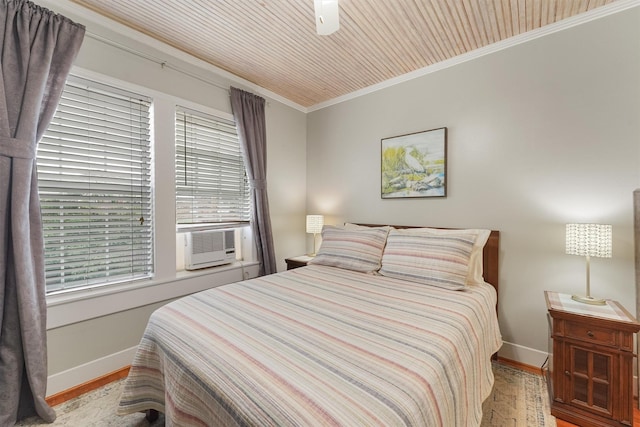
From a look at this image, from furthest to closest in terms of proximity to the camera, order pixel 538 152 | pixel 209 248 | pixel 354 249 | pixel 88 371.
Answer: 1. pixel 209 248
2. pixel 354 249
3. pixel 538 152
4. pixel 88 371

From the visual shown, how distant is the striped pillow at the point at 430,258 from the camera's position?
1.89 m

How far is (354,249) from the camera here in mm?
2400

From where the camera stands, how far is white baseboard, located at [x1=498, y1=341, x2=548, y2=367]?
2.08m

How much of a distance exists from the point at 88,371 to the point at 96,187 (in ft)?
4.38

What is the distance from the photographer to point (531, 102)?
2.11 m

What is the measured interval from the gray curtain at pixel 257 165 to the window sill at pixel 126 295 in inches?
14.0

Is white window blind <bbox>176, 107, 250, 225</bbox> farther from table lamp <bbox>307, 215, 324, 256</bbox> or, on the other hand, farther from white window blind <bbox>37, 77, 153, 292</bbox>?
table lamp <bbox>307, 215, 324, 256</bbox>

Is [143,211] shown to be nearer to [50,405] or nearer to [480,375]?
[50,405]

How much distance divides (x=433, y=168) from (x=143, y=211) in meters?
2.61

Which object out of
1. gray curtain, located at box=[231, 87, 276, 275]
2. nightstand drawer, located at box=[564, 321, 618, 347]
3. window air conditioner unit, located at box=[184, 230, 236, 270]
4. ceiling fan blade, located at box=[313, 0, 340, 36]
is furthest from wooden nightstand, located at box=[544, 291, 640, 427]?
window air conditioner unit, located at box=[184, 230, 236, 270]

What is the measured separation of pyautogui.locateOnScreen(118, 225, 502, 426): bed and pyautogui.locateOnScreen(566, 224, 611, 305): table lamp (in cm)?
53

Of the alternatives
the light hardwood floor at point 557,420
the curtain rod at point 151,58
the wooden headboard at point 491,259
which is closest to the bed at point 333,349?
the wooden headboard at point 491,259

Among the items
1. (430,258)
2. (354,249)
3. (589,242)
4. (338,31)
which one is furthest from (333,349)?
(338,31)

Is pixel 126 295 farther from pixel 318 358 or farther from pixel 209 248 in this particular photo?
pixel 318 358
